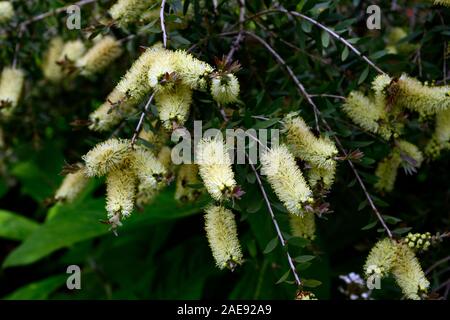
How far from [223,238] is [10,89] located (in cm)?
83

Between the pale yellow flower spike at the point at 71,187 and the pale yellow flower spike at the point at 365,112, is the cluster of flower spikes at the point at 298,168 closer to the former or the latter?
the pale yellow flower spike at the point at 365,112

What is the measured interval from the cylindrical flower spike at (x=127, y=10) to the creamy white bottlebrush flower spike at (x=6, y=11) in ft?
1.78

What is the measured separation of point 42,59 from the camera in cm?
180

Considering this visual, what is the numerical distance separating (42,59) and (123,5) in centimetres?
70

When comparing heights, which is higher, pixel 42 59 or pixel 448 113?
pixel 42 59

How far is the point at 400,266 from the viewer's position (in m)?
1.04

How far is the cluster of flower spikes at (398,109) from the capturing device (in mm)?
1117

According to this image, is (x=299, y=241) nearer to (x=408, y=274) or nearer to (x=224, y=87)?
(x=408, y=274)

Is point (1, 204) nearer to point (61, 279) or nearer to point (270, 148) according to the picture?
point (61, 279)


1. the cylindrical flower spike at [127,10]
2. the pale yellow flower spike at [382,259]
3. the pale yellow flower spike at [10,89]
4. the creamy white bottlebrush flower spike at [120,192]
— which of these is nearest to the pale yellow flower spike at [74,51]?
the pale yellow flower spike at [10,89]

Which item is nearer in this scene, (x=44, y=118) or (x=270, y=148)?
(x=270, y=148)

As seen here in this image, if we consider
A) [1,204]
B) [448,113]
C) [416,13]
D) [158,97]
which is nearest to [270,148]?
[158,97]

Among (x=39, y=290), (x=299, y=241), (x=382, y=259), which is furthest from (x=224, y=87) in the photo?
(x=39, y=290)

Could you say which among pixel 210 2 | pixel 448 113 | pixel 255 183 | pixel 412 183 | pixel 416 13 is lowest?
pixel 255 183
